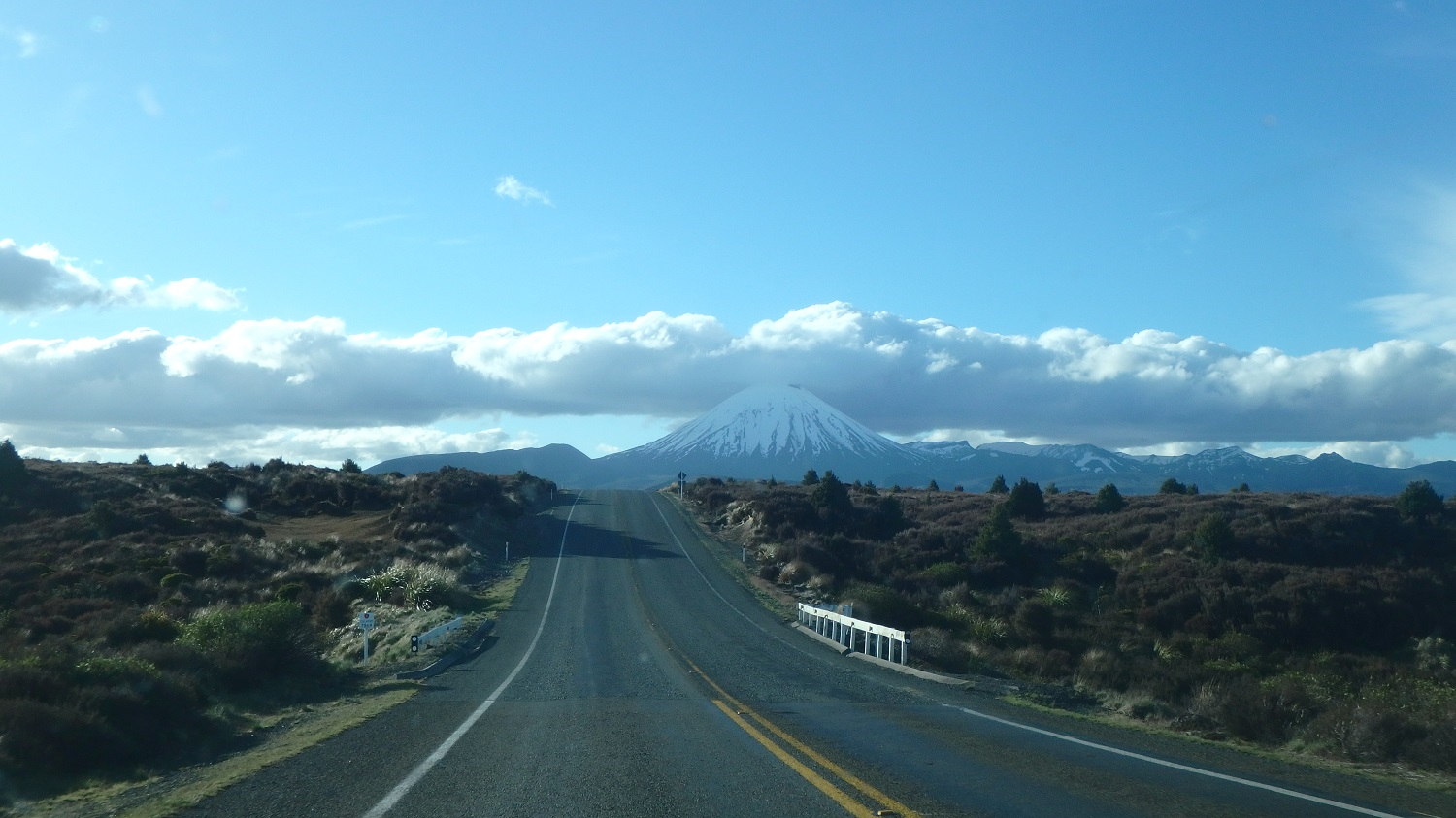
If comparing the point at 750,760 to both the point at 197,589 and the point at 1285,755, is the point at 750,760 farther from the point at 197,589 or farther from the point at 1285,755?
the point at 197,589

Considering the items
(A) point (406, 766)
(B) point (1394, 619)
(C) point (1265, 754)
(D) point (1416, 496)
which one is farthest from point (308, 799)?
(D) point (1416, 496)

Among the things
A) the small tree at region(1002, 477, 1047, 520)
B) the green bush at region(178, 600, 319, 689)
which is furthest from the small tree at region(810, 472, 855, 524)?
the green bush at region(178, 600, 319, 689)

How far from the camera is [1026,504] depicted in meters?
51.7

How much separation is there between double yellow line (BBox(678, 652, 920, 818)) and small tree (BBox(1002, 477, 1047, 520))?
1614 inches

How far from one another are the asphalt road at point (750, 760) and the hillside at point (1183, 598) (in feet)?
6.19

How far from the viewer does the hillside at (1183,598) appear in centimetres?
1229

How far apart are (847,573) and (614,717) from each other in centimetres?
2759

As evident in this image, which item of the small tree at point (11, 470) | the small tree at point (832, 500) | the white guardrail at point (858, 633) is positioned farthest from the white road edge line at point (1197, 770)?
the small tree at point (11, 470)

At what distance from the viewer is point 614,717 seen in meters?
11.9

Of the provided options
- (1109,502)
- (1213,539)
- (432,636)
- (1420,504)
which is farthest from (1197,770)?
(1109,502)

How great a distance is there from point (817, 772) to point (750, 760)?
→ 32.6 inches

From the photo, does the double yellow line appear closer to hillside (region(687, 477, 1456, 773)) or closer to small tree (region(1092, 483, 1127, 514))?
hillside (region(687, 477, 1456, 773))

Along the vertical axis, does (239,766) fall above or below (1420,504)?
below

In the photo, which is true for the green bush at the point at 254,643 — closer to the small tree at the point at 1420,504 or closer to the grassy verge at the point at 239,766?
the grassy verge at the point at 239,766
